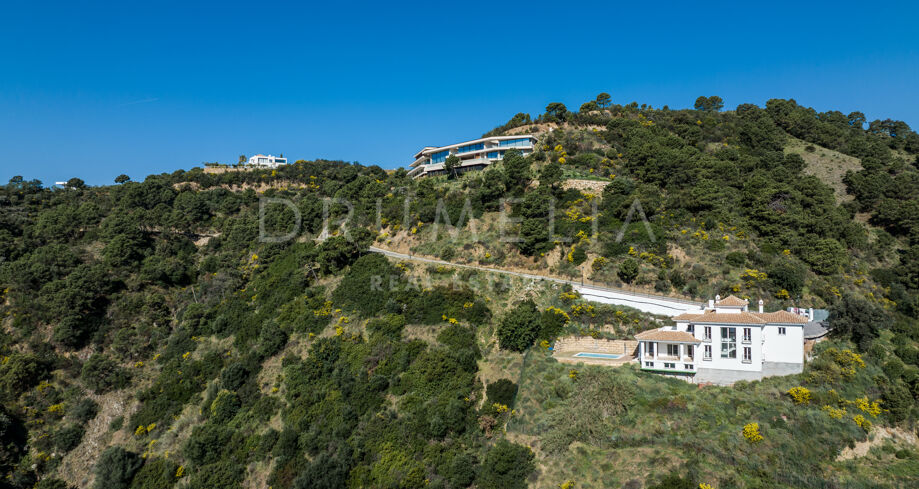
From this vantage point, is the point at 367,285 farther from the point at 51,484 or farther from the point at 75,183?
the point at 75,183

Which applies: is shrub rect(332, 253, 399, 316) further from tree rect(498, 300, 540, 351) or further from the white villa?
the white villa

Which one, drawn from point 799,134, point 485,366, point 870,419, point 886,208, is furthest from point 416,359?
point 799,134

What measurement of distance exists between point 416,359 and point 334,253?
1993 cm

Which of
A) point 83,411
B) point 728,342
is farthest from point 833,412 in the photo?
point 83,411

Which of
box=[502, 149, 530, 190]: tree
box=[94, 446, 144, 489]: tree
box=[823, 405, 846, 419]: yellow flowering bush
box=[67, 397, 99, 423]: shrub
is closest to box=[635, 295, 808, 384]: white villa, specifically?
box=[823, 405, 846, 419]: yellow flowering bush

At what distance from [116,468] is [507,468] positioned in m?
36.4


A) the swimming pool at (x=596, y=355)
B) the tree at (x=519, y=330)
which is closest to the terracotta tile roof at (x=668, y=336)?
the swimming pool at (x=596, y=355)

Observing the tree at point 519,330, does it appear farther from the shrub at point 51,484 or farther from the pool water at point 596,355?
the shrub at point 51,484

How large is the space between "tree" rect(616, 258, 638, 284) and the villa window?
1213 cm

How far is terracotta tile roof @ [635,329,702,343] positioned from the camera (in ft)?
112

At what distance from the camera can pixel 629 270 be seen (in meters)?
45.2

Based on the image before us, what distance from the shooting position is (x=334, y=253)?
2250 inches

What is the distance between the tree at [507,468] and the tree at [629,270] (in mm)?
20060

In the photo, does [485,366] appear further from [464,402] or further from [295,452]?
[295,452]
